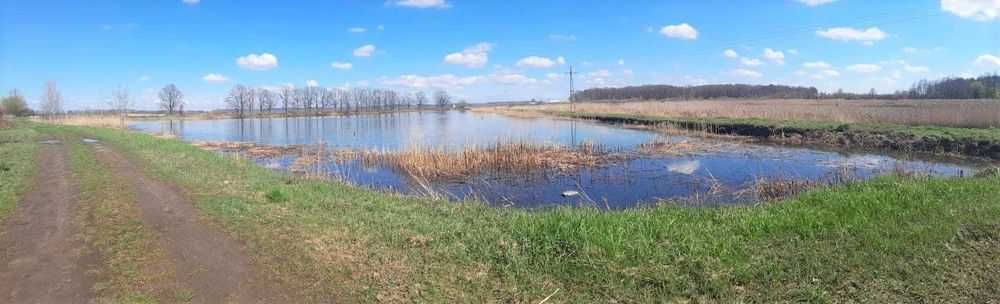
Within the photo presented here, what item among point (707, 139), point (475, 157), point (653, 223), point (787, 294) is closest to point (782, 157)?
point (707, 139)

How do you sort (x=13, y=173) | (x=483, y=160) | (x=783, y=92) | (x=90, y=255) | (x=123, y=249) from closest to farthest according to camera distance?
1. (x=90, y=255)
2. (x=123, y=249)
3. (x=13, y=173)
4. (x=483, y=160)
5. (x=783, y=92)

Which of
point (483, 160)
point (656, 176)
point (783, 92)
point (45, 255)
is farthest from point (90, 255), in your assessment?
point (783, 92)

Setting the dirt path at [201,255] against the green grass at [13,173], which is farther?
the green grass at [13,173]

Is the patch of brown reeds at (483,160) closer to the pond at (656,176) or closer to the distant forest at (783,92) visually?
the pond at (656,176)

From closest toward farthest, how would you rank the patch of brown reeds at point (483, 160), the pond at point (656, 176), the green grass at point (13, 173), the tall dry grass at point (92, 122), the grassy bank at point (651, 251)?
the grassy bank at point (651, 251), the green grass at point (13, 173), the pond at point (656, 176), the patch of brown reeds at point (483, 160), the tall dry grass at point (92, 122)

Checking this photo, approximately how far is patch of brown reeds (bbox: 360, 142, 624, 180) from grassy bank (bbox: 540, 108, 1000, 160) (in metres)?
10.7

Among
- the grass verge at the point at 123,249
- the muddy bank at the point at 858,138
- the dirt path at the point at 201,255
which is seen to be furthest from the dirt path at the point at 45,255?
the muddy bank at the point at 858,138

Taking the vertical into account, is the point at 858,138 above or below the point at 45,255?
above

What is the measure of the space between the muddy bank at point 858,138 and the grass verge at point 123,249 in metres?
21.9

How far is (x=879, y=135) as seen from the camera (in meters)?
21.5

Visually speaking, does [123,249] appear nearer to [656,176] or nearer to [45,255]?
[45,255]

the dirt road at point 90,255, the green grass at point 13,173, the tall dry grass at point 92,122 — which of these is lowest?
the dirt road at point 90,255

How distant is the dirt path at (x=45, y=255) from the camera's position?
4.14 m

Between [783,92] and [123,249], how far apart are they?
431ft
